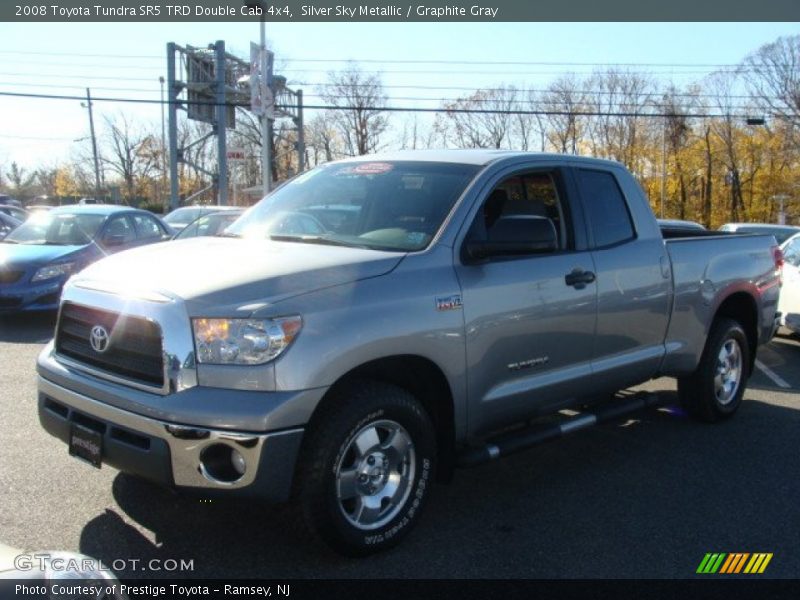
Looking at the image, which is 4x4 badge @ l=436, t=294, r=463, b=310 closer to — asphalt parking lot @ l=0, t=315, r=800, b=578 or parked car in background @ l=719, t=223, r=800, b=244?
asphalt parking lot @ l=0, t=315, r=800, b=578

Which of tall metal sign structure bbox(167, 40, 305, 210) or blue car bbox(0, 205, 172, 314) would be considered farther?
tall metal sign structure bbox(167, 40, 305, 210)

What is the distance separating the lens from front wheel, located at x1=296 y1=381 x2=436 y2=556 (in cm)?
321

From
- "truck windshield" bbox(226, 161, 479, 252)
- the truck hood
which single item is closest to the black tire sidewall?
"truck windshield" bbox(226, 161, 479, 252)

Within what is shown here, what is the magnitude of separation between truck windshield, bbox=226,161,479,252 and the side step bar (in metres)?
1.16

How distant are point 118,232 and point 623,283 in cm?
872

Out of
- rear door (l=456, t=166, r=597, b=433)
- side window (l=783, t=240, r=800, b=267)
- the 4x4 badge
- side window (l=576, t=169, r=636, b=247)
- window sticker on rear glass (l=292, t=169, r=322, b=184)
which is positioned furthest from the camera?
side window (l=783, t=240, r=800, b=267)

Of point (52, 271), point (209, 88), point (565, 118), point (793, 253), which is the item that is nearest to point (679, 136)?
point (565, 118)

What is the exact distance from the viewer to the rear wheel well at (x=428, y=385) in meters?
3.54

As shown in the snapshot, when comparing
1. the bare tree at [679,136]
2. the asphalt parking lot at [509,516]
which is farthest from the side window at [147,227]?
the bare tree at [679,136]

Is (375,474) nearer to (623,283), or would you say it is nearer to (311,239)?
(311,239)

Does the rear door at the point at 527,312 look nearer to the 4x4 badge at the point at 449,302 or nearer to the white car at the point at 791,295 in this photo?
the 4x4 badge at the point at 449,302

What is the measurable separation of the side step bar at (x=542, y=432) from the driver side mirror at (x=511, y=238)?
104 cm

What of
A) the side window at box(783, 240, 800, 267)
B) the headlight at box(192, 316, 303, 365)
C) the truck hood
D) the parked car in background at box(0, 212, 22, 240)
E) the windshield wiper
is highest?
the windshield wiper

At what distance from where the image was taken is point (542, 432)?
14.2 ft
